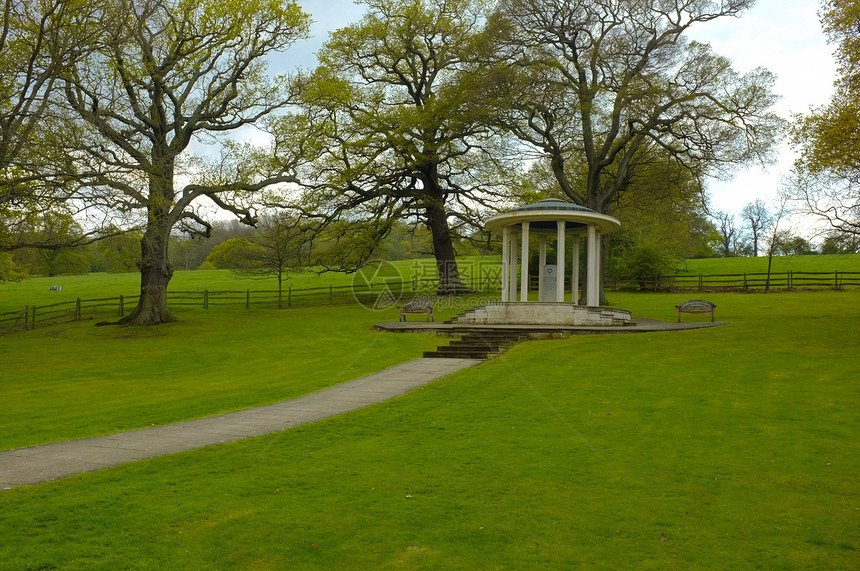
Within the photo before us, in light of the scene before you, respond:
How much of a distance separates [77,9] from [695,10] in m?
23.4

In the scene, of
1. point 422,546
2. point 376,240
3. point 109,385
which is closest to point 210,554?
point 422,546

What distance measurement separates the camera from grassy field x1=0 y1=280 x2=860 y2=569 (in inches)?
188

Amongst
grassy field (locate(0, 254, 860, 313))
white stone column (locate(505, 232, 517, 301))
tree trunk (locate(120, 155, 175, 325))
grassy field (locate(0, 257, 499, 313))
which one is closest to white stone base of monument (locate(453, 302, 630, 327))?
white stone column (locate(505, 232, 517, 301))

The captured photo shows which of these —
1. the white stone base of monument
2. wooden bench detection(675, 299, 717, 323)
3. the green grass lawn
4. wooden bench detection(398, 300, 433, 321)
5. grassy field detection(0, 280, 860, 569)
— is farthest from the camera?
wooden bench detection(398, 300, 433, 321)

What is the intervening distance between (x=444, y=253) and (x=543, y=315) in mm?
15445

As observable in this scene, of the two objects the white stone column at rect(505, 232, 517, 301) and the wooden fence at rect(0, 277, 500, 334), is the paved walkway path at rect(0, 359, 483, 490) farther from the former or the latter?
the wooden fence at rect(0, 277, 500, 334)

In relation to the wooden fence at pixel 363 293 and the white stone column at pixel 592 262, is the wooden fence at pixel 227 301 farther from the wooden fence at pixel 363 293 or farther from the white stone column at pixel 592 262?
the white stone column at pixel 592 262

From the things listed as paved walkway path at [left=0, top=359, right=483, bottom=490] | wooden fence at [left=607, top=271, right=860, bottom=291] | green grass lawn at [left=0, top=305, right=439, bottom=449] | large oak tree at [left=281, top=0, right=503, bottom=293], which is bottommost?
green grass lawn at [left=0, top=305, right=439, bottom=449]

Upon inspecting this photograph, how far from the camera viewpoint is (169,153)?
73.3 ft

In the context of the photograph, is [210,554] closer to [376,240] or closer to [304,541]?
[304,541]

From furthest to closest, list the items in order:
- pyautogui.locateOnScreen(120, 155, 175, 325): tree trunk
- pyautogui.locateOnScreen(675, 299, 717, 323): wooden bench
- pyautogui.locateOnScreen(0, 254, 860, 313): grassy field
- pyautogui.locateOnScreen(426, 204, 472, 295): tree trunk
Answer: pyautogui.locateOnScreen(0, 254, 860, 313): grassy field < pyautogui.locateOnScreen(426, 204, 472, 295): tree trunk < pyautogui.locateOnScreen(120, 155, 175, 325): tree trunk < pyautogui.locateOnScreen(675, 299, 717, 323): wooden bench

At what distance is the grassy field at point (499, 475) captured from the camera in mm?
4781

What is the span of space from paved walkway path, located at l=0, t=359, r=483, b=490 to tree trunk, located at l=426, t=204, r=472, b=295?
21.1 m

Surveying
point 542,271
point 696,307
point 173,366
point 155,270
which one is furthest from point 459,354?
point 155,270
